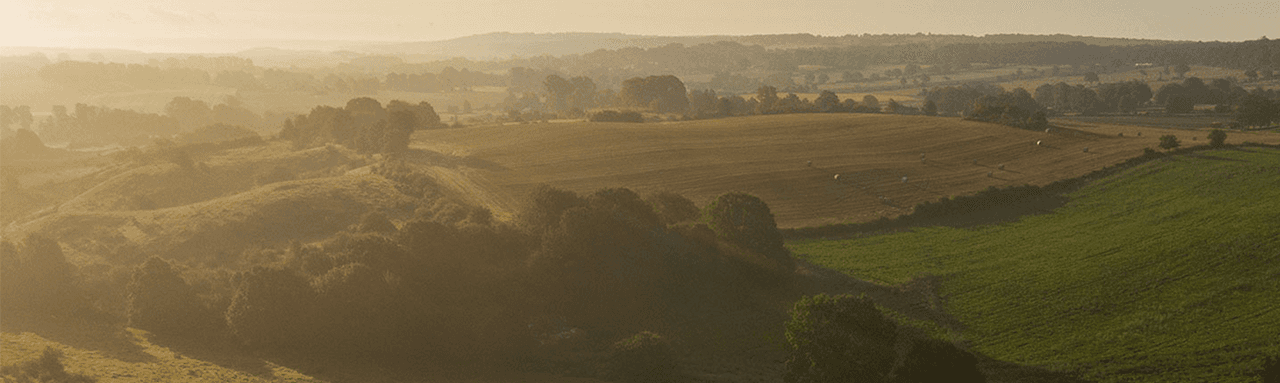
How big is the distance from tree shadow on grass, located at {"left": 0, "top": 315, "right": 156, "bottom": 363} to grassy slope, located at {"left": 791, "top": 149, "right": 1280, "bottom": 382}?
39.9 m

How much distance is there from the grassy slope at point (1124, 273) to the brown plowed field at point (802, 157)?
10203 mm

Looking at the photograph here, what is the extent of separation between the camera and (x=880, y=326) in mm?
29984

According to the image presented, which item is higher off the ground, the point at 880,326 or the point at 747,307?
the point at 880,326

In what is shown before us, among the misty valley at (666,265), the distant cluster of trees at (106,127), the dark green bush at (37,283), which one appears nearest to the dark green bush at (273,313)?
the misty valley at (666,265)

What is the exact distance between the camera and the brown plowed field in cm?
7144

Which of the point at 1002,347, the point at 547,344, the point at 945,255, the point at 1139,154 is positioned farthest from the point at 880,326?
the point at 1139,154

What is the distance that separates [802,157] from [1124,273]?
42.1 m

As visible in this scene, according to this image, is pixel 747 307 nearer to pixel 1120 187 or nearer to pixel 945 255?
pixel 945 255

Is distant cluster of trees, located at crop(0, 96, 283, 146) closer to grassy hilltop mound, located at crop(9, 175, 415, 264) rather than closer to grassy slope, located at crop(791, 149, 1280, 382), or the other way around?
grassy hilltop mound, located at crop(9, 175, 415, 264)

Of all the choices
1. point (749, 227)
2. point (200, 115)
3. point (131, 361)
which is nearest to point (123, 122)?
point (200, 115)

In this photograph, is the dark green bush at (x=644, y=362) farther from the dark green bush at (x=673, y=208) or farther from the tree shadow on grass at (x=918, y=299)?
the dark green bush at (x=673, y=208)

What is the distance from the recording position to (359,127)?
96.3 meters

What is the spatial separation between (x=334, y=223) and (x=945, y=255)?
4788 centimetres

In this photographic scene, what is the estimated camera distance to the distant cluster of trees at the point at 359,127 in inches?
3575
